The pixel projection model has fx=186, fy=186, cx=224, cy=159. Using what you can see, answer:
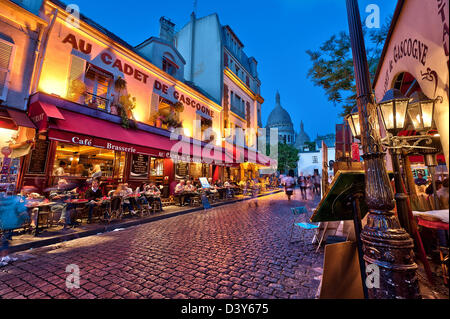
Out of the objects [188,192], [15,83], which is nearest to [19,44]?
[15,83]

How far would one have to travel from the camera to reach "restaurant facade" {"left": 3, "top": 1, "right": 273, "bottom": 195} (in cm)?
673

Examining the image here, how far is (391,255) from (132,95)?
11.5 metres

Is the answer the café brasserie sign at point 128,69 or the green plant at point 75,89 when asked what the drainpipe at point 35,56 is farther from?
the green plant at point 75,89

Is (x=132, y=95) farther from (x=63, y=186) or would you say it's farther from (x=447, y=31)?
(x=447, y=31)

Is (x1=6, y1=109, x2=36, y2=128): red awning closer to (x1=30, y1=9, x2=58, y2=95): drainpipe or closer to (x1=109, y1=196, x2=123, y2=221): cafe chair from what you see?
(x1=30, y1=9, x2=58, y2=95): drainpipe

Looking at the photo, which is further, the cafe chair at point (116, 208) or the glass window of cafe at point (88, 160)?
the glass window of cafe at point (88, 160)

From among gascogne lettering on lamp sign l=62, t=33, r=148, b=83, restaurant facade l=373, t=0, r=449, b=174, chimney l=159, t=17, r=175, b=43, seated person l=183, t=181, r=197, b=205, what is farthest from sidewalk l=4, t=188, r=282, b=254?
chimney l=159, t=17, r=175, b=43

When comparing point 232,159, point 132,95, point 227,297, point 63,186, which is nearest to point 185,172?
point 232,159

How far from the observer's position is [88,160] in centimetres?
1088

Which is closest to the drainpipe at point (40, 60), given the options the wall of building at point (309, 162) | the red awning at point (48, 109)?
the red awning at point (48, 109)

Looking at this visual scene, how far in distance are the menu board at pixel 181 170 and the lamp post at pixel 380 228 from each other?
11.2 metres

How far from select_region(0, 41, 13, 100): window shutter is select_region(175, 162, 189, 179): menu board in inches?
310

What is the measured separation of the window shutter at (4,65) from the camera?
6243 millimetres

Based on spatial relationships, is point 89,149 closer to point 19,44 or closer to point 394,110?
point 19,44
